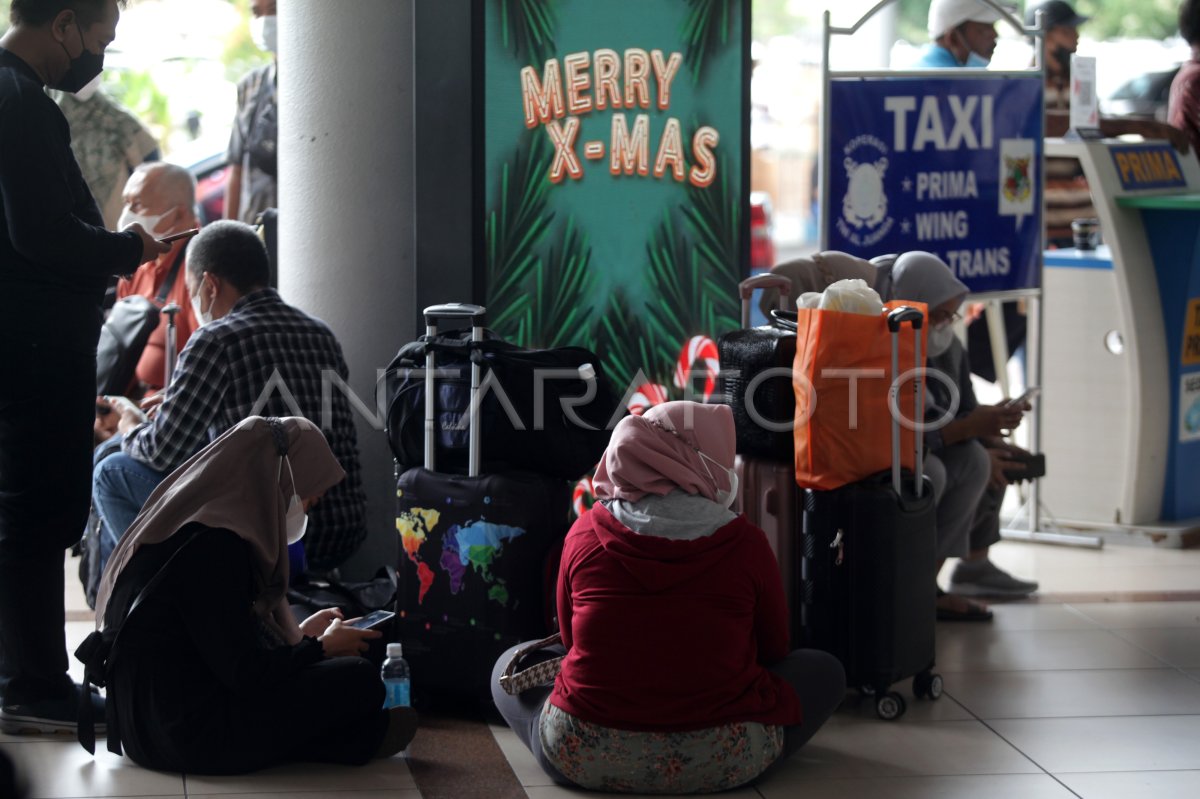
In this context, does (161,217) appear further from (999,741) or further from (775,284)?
(999,741)

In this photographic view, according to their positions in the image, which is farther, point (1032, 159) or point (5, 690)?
point (1032, 159)

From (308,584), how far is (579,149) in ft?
5.33

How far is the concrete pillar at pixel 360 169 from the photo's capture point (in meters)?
4.88

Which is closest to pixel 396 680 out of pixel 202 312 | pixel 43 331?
pixel 43 331

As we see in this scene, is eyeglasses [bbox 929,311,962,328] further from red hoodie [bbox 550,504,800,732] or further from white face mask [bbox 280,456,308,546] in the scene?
white face mask [bbox 280,456,308,546]

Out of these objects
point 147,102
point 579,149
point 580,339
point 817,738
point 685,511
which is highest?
point 147,102

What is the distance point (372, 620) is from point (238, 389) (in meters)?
0.71

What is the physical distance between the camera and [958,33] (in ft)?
21.5

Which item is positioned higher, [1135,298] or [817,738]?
[1135,298]

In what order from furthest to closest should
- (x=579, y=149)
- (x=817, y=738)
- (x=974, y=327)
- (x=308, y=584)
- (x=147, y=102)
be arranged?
(x=147, y=102) → (x=974, y=327) → (x=579, y=149) → (x=308, y=584) → (x=817, y=738)

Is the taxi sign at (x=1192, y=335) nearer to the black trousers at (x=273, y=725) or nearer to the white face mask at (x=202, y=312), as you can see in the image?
the white face mask at (x=202, y=312)

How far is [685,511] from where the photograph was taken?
11.3 ft

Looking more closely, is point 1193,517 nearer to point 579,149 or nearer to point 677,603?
point 579,149

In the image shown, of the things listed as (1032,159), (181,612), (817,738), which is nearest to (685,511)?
(817,738)
